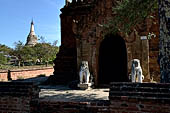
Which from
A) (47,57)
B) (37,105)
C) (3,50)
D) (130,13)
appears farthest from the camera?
(47,57)

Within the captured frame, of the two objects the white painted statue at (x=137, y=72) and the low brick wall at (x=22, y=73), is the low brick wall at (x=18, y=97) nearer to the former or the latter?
the white painted statue at (x=137, y=72)

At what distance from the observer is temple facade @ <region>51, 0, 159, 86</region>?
1031 centimetres

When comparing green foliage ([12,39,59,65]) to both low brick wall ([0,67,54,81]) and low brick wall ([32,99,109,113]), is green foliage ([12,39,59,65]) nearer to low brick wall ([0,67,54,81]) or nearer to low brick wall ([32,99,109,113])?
low brick wall ([0,67,54,81])

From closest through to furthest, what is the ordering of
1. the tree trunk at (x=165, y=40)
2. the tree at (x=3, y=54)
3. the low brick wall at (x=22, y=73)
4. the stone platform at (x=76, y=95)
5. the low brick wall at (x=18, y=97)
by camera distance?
the low brick wall at (x=18, y=97) < the tree trunk at (x=165, y=40) < the stone platform at (x=76, y=95) < the low brick wall at (x=22, y=73) < the tree at (x=3, y=54)

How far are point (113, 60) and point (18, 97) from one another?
9.21 m

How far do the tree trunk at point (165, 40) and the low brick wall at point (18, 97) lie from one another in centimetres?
350

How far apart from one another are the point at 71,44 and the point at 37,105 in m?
10.6

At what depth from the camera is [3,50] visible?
3697 cm

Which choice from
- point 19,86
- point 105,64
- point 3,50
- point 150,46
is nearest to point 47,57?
point 3,50

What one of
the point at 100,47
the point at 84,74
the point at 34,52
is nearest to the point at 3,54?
the point at 34,52

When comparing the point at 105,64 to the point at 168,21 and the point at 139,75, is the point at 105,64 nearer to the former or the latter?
the point at 139,75

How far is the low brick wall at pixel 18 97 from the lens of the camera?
4.65 meters

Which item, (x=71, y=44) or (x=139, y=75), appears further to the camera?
(x=71, y=44)

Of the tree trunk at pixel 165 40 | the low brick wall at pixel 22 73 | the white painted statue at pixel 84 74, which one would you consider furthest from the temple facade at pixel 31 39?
the tree trunk at pixel 165 40
